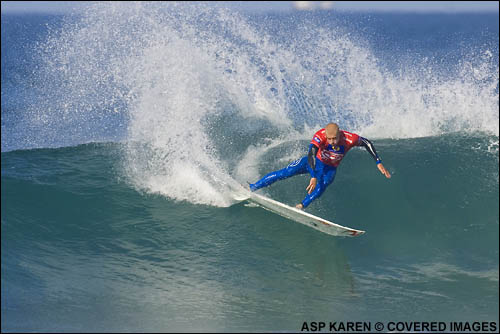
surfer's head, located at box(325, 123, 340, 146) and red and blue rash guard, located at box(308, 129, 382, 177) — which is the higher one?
red and blue rash guard, located at box(308, 129, 382, 177)

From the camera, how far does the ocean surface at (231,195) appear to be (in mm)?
6016

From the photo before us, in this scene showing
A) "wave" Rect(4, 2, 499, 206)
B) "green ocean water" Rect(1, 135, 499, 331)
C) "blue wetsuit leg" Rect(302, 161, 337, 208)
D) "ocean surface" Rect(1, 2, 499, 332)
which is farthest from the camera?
"wave" Rect(4, 2, 499, 206)

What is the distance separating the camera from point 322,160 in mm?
7441

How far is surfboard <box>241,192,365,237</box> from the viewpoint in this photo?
721 cm

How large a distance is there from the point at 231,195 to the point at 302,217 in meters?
1.35

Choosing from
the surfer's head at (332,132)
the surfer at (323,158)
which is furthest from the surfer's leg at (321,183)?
the surfer's head at (332,132)

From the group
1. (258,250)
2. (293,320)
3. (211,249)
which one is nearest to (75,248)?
(211,249)

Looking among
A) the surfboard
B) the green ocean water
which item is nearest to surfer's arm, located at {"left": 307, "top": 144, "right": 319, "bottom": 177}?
the surfboard

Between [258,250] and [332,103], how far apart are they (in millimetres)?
7081

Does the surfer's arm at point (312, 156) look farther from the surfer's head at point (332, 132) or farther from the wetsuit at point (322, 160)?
the surfer's head at point (332, 132)

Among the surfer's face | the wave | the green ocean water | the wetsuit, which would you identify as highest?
the wave

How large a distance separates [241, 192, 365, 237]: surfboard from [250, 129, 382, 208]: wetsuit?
0.20m

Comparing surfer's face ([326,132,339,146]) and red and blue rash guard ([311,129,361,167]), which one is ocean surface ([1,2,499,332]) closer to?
red and blue rash guard ([311,129,361,167])

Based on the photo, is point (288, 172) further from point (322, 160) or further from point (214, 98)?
point (214, 98)
